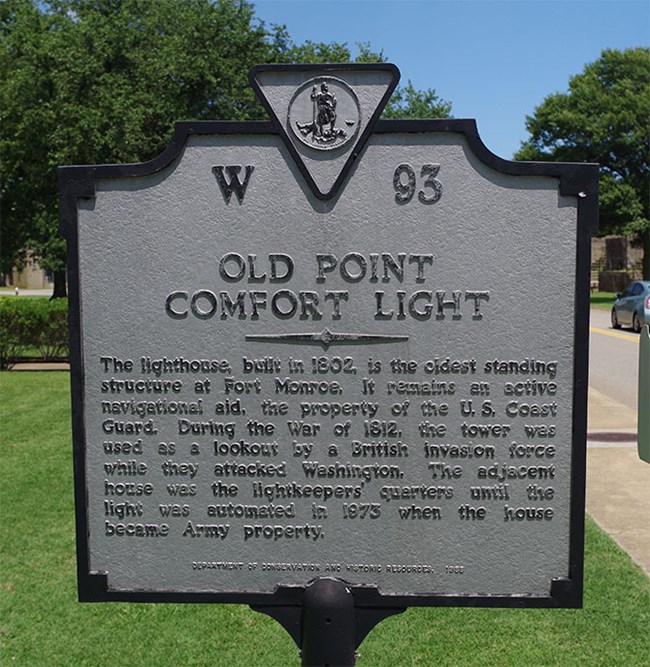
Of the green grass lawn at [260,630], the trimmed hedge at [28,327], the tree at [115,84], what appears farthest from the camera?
the tree at [115,84]

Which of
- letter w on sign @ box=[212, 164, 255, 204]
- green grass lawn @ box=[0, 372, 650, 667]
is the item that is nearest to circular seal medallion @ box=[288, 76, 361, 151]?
letter w on sign @ box=[212, 164, 255, 204]

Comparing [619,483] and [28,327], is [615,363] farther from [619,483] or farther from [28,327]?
[28,327]

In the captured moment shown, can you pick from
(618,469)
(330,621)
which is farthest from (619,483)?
(330,621)

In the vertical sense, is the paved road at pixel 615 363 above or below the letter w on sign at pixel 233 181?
below

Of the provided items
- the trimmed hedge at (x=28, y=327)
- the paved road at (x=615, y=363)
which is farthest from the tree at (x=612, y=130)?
the trimmed hedge at (x=28, y=327)

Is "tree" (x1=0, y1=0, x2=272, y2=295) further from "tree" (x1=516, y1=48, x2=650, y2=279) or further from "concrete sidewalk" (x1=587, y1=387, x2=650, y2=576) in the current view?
"tree" (x1=516, y1=48, x2=650, y2=279)

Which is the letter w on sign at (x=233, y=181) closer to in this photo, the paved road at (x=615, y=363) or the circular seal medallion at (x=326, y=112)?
the circular seal medallion at (x=326, y=112)

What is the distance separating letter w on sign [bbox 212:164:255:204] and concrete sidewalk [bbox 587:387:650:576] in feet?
12.0

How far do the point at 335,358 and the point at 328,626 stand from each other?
2.84 ft

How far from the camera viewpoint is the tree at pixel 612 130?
3769cm

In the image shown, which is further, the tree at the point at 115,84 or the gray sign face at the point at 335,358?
the tree at the point at 115,84

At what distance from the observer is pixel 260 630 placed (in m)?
4.07

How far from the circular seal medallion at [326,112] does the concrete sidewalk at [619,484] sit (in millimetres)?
3595

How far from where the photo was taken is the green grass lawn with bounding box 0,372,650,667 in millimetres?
3740
